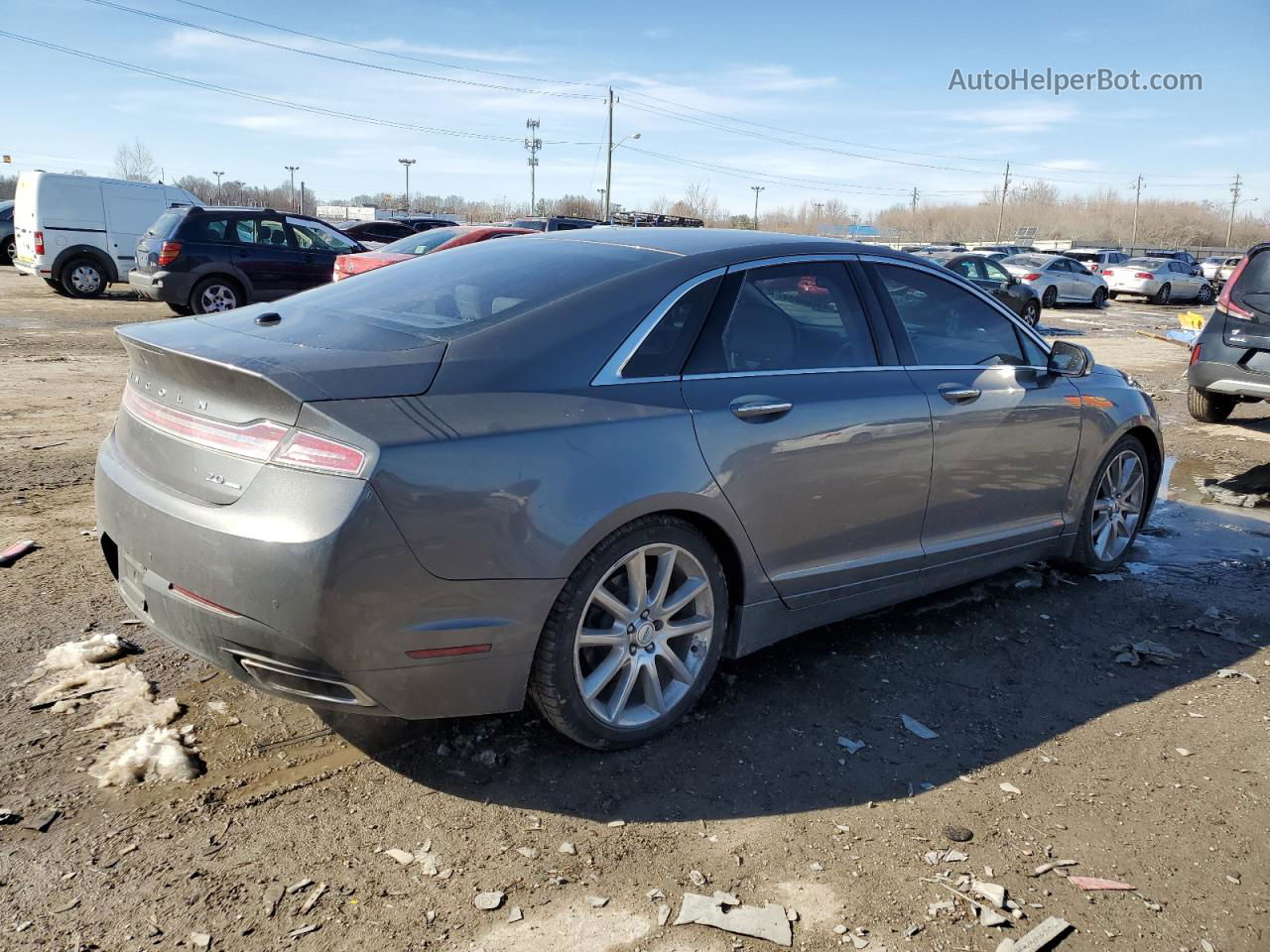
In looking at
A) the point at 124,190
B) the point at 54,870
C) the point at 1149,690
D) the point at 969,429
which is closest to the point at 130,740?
the point at 54,870

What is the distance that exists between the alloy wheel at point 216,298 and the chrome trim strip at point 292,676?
1289 centimetres

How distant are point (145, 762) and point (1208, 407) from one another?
10.5m

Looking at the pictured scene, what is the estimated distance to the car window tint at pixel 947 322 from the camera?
169 inches

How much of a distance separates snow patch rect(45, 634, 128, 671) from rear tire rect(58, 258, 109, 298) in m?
17.2

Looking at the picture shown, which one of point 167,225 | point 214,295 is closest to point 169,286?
point 214,295

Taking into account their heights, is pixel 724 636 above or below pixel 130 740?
above

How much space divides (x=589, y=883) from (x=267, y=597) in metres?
1.13

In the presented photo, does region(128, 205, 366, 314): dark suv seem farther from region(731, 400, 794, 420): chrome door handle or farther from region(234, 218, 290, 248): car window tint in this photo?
region(731, 400, 794, 420): chrome door handle

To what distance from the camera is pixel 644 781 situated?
319 centimetres

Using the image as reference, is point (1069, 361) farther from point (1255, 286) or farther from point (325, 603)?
point (1255, 286)

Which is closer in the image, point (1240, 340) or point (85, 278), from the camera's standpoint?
point (1240, 340)

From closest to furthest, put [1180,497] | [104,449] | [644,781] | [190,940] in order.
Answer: [190,940]
[644,781]
[104,449]
[1180,497]

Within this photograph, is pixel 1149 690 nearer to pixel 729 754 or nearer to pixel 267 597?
pixel 729 754

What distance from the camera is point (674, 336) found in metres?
3.42
